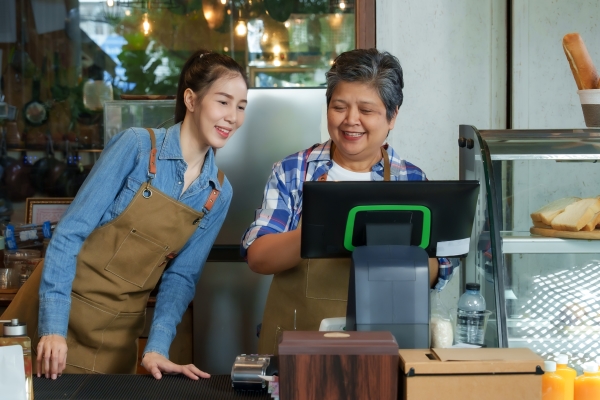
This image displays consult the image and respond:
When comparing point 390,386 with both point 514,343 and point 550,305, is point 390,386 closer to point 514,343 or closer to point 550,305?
point 514,343

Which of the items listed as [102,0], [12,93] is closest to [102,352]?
[12,93]

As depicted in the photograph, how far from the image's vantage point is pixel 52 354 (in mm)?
1708

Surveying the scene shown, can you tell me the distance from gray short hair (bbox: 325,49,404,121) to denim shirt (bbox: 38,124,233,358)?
0.47m

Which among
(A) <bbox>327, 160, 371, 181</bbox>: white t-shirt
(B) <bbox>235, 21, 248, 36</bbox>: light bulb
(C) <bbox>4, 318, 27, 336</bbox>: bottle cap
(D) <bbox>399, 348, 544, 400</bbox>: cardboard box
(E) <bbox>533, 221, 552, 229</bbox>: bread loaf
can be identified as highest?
(B) <bbox>235, 21, 248, 36</bbox>: light bulb

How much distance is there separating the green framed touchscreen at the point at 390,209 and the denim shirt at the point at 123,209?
2.17 ft

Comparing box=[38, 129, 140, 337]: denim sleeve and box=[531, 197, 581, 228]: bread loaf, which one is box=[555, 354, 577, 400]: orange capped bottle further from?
box=[38, 129, 140, 337]: denim sleeve

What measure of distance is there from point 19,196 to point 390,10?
240 centimetres

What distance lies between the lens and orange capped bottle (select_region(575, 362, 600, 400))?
4.04 ft

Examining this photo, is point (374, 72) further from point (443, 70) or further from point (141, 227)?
point (443, 70)

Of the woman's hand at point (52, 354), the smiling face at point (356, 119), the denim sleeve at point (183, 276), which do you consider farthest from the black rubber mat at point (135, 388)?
the smiling face at point (356, 119)

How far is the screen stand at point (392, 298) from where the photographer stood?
4.33ft

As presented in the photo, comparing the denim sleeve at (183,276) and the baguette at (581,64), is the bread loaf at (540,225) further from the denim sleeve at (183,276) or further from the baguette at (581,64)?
the denim sleeve at (183,276)

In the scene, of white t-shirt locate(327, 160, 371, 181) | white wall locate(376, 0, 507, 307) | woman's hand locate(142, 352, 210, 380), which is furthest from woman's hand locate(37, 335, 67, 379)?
white wall locate(376, 0, 507, 307)

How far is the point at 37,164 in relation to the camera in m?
4.18
